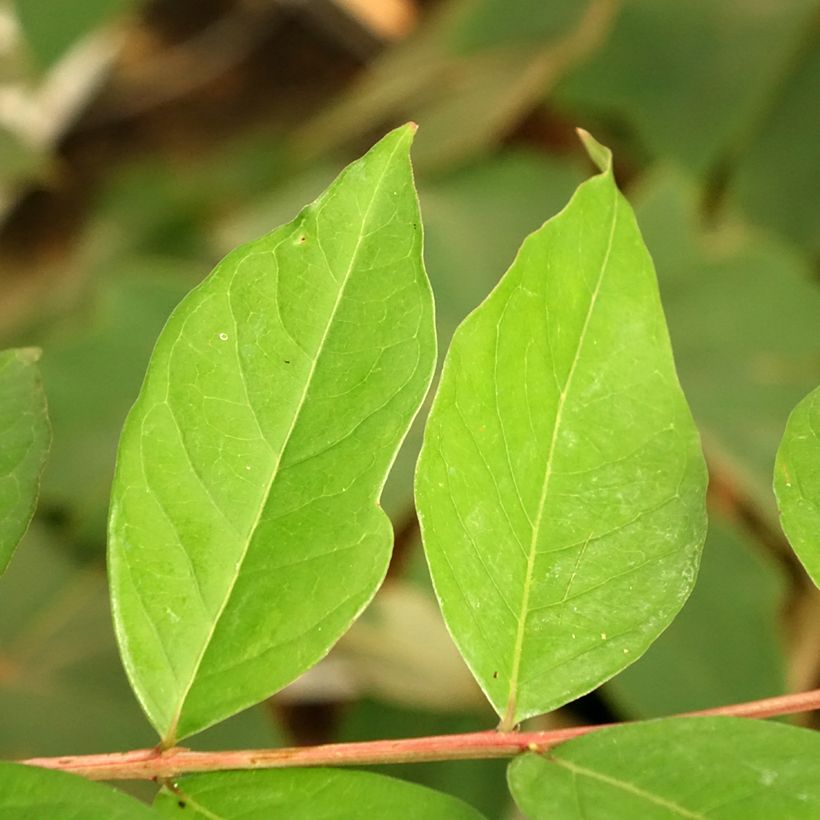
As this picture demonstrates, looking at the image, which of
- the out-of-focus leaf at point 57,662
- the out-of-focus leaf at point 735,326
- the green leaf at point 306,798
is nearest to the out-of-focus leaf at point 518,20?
the out-of-focus leaf at point 735,326

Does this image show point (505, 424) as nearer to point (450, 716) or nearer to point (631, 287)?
point (631, 287)

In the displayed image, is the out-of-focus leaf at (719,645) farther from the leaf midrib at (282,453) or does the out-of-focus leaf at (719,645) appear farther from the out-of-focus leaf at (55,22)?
the out-of-focus leaf at (55,22)

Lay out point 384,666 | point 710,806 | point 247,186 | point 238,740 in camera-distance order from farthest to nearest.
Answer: point 247,186
point 384,666
point 238,740
point 710,806

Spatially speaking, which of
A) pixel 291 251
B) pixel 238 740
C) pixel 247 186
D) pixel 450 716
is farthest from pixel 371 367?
pixel 247 186

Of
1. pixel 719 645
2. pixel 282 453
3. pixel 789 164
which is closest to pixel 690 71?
pixel 789 164

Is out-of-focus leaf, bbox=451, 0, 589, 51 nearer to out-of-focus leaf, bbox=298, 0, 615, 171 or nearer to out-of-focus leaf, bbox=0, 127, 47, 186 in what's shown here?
out-of-focus leaf, bbox=298, 0, 615, 171
